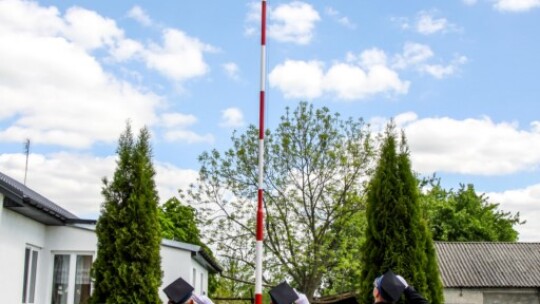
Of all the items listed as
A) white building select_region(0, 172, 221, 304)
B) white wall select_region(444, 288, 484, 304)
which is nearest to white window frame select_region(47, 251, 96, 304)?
white building select_region(0, 172, 221, 304)

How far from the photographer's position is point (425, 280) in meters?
14.0

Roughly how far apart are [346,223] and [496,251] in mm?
10639

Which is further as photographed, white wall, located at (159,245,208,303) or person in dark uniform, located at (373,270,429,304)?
white wall, located at (159,245,208,303)

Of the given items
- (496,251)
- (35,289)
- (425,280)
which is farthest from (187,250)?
(496,251)

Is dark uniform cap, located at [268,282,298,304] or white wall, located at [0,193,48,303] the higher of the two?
white wall, located at [0,193,48,303]

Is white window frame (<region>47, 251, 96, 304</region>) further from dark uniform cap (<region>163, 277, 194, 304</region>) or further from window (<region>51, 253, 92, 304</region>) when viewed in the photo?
dark uniform cap (<region>163, 277, 194, 304</region>)

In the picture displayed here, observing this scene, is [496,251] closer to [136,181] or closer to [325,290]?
[325,290]

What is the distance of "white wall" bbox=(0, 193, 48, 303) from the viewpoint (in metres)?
14.5

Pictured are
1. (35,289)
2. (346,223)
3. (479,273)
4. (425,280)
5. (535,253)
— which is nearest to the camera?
(425,280)

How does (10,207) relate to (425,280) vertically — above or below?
above

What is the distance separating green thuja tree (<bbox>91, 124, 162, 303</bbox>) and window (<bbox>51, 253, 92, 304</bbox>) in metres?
3.27

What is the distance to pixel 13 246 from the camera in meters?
15.0

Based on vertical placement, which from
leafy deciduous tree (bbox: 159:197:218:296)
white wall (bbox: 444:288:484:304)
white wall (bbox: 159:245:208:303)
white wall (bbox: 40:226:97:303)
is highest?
leafy deciduous tree (bbox: 159:197:218:296)

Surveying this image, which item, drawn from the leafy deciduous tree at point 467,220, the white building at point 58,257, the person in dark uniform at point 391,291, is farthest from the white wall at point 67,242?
the leafy deciduous tree at point 467,220
